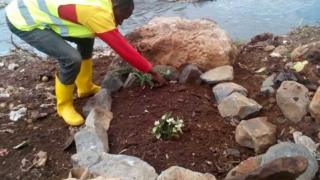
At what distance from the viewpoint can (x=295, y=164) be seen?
2697mm

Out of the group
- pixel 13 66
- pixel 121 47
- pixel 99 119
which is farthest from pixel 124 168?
pixel 13 66

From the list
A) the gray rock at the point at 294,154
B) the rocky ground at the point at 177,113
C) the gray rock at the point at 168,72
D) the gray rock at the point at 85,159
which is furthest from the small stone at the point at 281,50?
the gray rock at the point at 85,159

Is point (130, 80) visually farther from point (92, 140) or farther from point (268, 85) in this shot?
point (268, 85)

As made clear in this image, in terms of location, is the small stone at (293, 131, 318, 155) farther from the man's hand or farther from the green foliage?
the man's hand

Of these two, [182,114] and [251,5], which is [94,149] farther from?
[251,5]

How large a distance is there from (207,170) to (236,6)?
150 inches

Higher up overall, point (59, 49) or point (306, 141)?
point (59, 49)

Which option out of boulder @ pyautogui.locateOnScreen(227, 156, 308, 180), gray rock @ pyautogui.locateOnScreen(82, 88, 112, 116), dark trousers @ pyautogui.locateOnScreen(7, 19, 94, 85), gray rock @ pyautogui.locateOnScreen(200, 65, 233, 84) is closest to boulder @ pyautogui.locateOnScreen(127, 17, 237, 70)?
gray rock @ pyautogui.locateOnScreen(200, 65, 233, 84)

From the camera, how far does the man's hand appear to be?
12.7ft

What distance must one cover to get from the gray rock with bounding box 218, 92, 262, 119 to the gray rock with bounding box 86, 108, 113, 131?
2.62ft

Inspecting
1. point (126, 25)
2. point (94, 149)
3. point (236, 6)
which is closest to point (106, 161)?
point (94, 149)

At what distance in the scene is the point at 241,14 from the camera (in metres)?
6.42

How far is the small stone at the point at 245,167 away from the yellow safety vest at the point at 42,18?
1.37 metres

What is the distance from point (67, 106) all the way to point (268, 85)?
1488 millimetres
